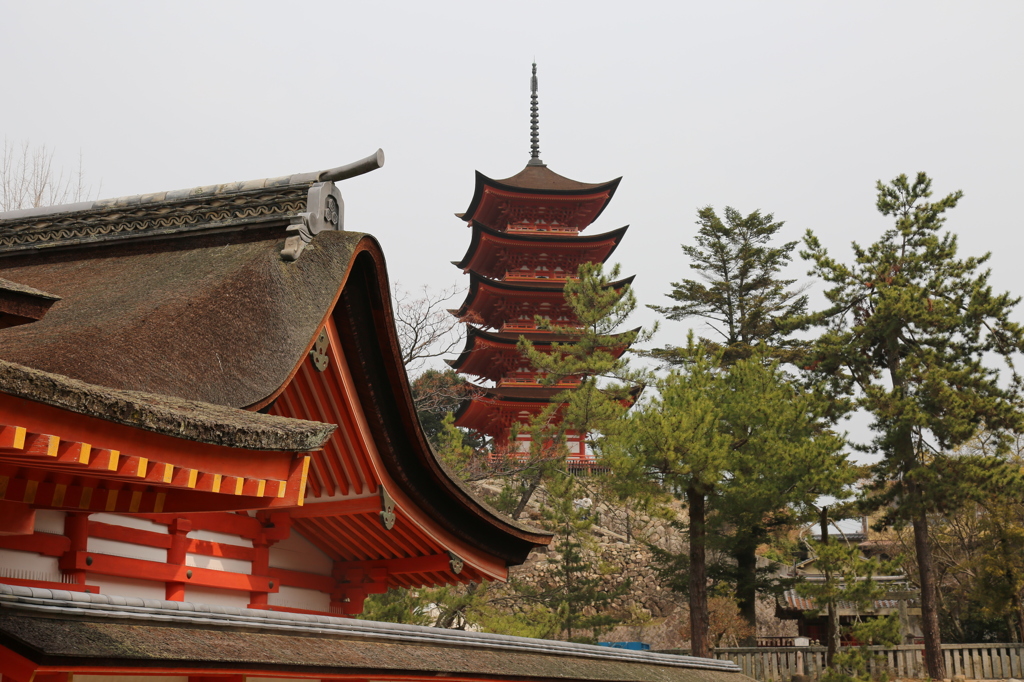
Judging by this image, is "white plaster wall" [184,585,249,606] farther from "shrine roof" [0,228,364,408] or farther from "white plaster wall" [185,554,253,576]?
"shrine roof" [0,228,364,408]

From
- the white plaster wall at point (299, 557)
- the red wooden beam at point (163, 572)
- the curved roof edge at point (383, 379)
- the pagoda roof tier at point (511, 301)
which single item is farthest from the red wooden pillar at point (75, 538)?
the pagoda roof tier at point (511, 301)

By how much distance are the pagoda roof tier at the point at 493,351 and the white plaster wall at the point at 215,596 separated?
74.6ft

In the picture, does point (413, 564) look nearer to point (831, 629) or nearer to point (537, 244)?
point (831, 629)

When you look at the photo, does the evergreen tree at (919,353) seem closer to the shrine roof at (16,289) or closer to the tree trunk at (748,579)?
the tree trunk at (748,579)

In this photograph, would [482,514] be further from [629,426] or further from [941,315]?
[941,315]

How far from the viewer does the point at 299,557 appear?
576cm

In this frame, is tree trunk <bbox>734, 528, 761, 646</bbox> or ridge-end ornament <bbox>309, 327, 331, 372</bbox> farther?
tree trunk <bbox>734, 528, 761, 646</bbox>

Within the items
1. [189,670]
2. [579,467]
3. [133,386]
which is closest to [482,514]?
[133,386]

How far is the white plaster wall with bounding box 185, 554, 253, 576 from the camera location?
4840 millimetres

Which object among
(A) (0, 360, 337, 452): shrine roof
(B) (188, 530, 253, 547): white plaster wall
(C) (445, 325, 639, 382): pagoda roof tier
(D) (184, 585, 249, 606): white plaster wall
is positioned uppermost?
(C) (445, 325, 639, 382): pagoda roof tier

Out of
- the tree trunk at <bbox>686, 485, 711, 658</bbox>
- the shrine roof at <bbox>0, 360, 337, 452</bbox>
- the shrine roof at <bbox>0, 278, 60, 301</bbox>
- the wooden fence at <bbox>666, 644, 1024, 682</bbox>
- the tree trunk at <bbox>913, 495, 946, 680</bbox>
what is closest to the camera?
the shrine roof at <bbox>0, 360, 337, 452</bbox>

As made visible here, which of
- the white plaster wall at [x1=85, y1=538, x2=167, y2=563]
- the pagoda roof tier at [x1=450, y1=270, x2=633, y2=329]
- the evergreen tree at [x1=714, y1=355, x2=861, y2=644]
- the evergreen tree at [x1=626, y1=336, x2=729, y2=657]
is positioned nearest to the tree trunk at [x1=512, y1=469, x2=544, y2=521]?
the evergreen tree at [x1=626, y1=336, x2=729, y2=657]

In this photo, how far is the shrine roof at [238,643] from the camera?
268 cm

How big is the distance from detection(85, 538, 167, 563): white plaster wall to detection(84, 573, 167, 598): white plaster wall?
0.12 m
